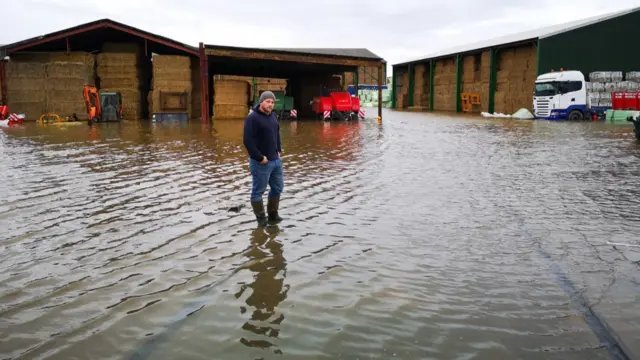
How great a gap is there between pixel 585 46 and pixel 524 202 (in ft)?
100

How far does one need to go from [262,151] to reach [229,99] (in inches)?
970

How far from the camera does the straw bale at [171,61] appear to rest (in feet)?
89.9

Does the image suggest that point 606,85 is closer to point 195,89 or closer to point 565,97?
point 565,97

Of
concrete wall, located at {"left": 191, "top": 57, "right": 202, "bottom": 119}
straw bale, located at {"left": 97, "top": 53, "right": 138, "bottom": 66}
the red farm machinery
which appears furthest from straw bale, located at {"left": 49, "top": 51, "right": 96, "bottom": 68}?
the red farm machinery

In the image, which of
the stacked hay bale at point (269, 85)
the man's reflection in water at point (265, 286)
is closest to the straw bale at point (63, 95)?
the stacked hay bale at point (269, 85)

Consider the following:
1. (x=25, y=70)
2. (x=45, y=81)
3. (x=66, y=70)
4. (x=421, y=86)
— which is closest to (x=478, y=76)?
(x=421, y=86)

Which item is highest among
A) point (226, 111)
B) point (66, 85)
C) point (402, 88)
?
point (402, 88)

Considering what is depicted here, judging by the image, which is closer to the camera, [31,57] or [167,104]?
[31,57]

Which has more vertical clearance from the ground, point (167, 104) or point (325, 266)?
point (167, 104)

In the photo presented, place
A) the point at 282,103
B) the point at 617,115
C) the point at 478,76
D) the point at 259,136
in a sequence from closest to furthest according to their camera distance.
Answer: the point at 259,136, the point at 617,115, the point at 282,103, the point at 478,76

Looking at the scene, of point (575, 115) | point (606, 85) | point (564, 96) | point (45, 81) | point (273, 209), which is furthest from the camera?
point (606, 85)

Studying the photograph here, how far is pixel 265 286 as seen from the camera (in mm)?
4348

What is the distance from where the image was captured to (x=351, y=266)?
4.82 meters

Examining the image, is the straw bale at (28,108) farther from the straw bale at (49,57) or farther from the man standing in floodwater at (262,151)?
the man standing in floodwater at (262,151)
